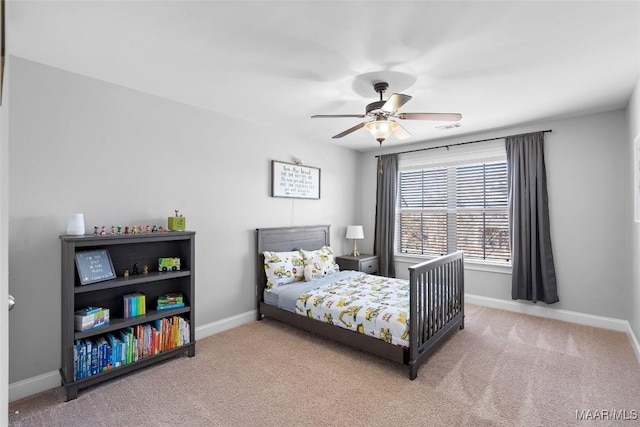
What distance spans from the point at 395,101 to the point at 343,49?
1.64ft

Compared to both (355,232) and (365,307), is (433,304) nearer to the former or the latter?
→ (365,307)

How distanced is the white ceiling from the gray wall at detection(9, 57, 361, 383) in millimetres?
216

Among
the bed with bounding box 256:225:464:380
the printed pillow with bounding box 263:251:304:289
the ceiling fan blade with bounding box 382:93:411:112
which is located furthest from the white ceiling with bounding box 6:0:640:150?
the printed pillow with bounding box 263:251:304:289

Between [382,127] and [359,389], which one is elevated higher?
[382,127]

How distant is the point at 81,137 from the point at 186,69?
1.00m

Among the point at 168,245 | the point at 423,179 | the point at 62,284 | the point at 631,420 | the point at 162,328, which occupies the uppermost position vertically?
the point at 423,179

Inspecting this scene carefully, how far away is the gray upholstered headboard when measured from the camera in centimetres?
374

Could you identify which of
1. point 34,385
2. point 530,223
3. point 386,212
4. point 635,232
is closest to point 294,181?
point 386,212

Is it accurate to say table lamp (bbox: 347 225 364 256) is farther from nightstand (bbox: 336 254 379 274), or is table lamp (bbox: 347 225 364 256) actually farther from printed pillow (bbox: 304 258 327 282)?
printed pillow (bbox: 304 258 327 282)

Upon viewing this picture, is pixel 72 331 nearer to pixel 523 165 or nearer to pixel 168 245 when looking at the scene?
pixel 168 245

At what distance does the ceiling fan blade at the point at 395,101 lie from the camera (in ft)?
7.08

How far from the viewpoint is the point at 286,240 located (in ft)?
13.4

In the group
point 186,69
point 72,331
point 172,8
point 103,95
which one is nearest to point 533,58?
point 172,8

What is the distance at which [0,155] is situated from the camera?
0.75 metres
